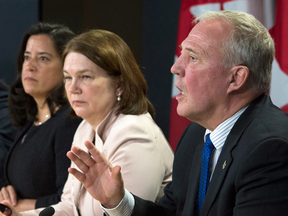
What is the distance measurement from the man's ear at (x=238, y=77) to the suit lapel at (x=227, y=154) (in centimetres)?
9

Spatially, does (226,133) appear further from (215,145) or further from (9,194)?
(9,194)

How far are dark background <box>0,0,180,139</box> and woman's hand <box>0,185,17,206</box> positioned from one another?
4.36ft

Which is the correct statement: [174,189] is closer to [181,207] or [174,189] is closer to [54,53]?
[181,207]

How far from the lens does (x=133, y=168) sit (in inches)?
65.2

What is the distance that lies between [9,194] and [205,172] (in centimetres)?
146

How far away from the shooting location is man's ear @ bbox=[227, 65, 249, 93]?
122cm

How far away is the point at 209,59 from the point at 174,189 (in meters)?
0.58

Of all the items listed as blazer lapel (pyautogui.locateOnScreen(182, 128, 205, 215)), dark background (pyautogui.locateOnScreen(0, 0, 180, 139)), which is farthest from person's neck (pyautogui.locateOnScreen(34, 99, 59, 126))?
blazer lapel (pyautogui.locateOnScreen(182, 128, 205, 215))

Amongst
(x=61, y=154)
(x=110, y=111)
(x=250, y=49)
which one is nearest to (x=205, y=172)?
(x=250, y=49)

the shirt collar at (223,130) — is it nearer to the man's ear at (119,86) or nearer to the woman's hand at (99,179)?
the woman's hand at (99,179)

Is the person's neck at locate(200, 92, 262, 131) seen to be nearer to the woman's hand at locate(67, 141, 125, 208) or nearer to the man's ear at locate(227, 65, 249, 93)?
the man's ear at locate(227, 65, 249, 93)

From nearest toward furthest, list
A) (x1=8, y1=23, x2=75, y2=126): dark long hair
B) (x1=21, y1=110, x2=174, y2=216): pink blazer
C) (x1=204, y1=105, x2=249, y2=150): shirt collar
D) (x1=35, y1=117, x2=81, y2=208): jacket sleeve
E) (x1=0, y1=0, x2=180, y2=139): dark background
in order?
(x1=204, y1=105, x2=249, y2=150): shirt collar → (x1=21, y1=110, x2=174, y2=216): pink blazer → (x1=35, y1=117, x2=81, y2=208): jacket sleeve → (x1=8, y1=23, x2=75, y2=126): dark long hair → (x1=0, y1=0, x2=180, y2=139): dark background

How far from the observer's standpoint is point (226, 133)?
128 centimetres

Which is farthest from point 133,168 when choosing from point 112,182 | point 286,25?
point 286,25
